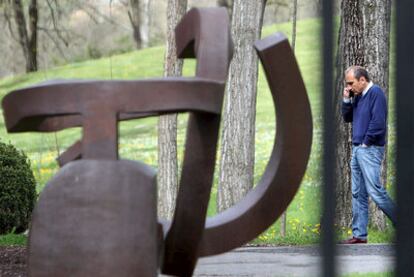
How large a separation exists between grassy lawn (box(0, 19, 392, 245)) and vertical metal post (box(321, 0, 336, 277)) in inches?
343

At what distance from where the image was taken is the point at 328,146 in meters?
2.20

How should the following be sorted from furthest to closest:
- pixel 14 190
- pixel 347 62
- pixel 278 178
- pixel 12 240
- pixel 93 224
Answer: pixel 14 190 < pixel 12 240 < pixel 347 62 < pixel 278 178 < pixel 93 224

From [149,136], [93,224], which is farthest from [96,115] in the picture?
[149,136]

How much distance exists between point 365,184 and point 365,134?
2.05 feet

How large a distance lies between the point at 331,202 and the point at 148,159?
23.7 metres

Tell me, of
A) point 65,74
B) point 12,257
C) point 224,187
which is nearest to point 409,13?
point 12,257

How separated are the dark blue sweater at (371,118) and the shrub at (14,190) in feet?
17.1

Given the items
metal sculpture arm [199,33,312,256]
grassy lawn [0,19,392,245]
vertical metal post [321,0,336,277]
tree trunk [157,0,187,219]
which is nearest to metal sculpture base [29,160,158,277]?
metal sculpture arm [199,33,312,256]

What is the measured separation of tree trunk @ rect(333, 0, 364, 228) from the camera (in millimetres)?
11484

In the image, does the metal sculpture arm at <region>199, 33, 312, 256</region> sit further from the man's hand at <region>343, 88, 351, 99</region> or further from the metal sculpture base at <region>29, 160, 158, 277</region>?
the man's hand at <region>343, 88, 351, 99</region>

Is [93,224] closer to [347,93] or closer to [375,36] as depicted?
[347,93]

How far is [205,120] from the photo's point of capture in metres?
4.96

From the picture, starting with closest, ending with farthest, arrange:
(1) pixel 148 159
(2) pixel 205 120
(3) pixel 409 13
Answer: (3) pixel 409 13, (2) pixel 205 120, (1) pixel 148 159

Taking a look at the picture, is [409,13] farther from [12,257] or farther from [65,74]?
[65,74]
